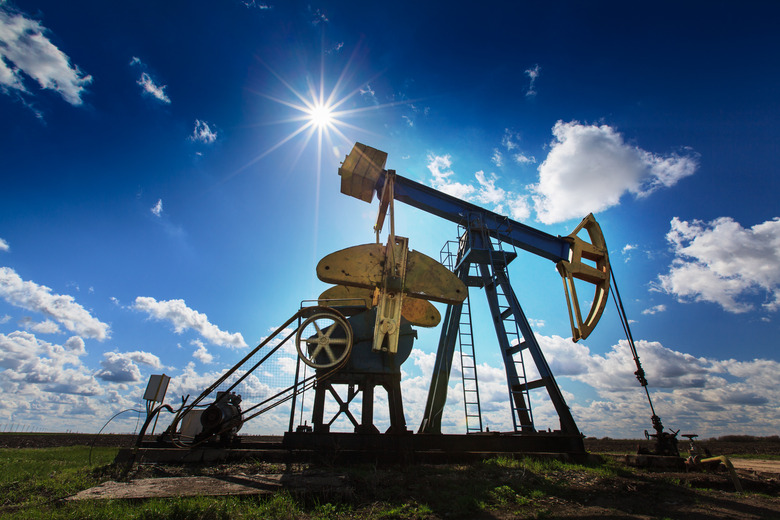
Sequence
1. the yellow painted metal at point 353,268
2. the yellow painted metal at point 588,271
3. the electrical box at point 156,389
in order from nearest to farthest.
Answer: the yellow painted metal at point 353,268, the electrical box at point 156,389, the yellow painted metal at point 588,271

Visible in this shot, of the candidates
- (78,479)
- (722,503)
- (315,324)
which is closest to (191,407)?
(78,479)

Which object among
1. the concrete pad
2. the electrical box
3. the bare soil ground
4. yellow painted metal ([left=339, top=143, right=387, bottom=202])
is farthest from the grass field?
yellow painted metal ([left=339, top=143, right=387, bottom=202])

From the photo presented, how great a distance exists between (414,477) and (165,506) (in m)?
3.02

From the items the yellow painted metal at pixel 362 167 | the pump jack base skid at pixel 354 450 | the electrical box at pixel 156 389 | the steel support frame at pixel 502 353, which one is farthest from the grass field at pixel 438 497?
the yellow painted metal at pixel 362 167

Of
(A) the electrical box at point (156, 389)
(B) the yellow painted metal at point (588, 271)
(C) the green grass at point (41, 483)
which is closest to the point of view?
(C) the green grass at point (41, 483)

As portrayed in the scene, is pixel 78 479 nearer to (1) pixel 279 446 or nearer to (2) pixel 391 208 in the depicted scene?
(1) pixel 279 446

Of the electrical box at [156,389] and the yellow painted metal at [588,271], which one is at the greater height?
the yellow painted metal at [588,271]

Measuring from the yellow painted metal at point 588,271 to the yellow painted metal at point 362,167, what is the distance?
452 cm

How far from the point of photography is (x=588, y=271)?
26.6 ft

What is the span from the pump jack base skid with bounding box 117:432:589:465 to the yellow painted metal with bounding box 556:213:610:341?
8.75ft

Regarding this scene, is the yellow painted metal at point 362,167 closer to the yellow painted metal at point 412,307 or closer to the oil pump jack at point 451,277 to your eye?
the oil pump jack at point 451,277

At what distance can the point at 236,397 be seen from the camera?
22.9 ft

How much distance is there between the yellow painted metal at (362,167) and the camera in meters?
7.64

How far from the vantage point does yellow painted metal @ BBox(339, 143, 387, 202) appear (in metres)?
7.64
